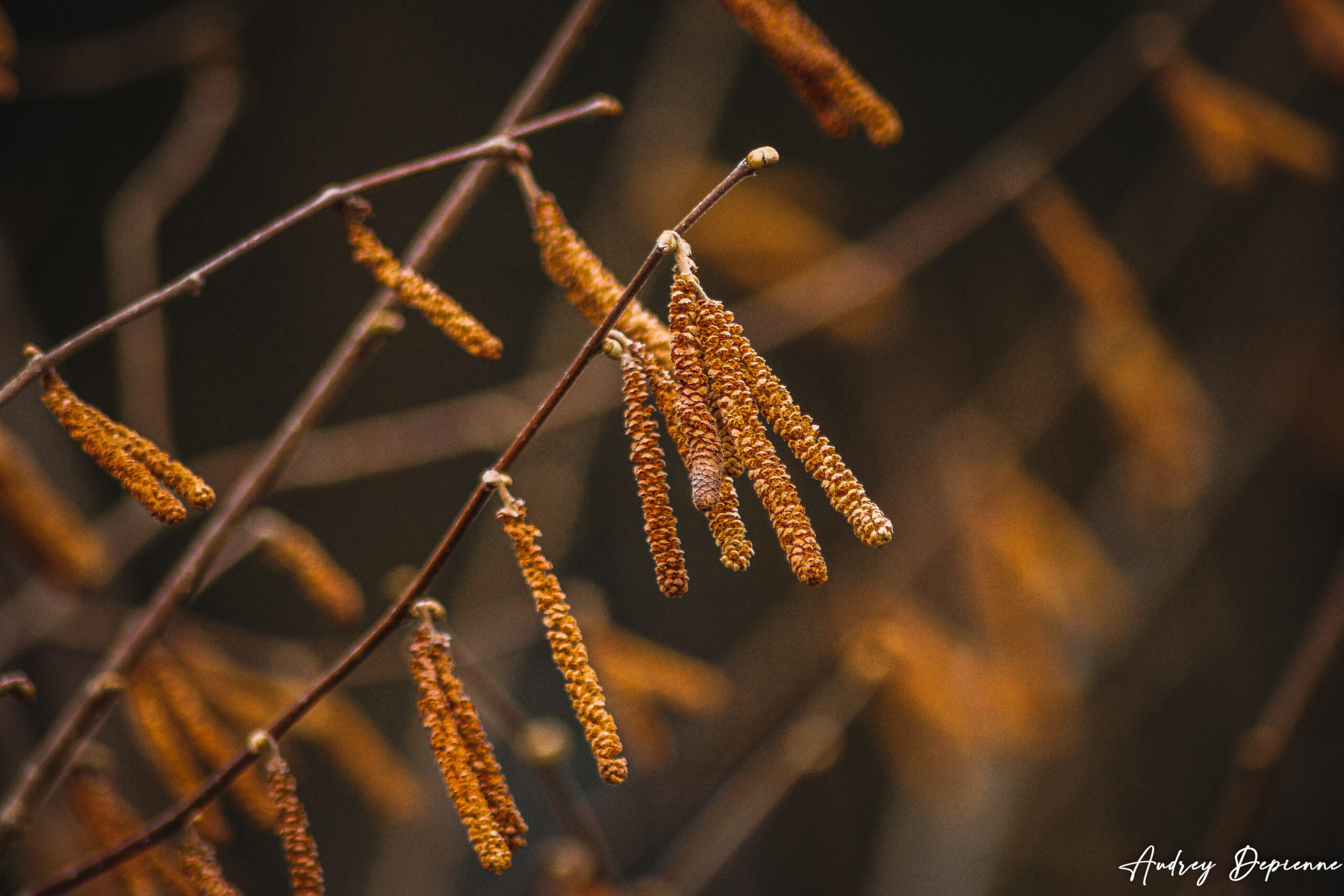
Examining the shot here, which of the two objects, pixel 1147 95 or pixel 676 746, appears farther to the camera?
pixel 1147 95

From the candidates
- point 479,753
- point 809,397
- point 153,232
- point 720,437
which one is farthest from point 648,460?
point 809,397

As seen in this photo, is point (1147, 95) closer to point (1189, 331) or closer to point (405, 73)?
point (1189, 331)

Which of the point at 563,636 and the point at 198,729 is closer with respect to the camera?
the point at 563,636

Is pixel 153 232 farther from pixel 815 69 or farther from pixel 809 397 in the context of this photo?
pixel 809 397

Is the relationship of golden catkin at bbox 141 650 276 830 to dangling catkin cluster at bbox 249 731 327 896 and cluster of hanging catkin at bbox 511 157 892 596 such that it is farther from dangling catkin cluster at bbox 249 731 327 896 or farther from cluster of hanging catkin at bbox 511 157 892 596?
cluster of hanging catkin at bbox 511 157 892 596

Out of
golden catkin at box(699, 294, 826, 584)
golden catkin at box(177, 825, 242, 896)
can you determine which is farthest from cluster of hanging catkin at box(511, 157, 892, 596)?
golden catkin at box(177, 825, 242, 896)

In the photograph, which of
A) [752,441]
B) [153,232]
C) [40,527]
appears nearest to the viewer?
[752,441]

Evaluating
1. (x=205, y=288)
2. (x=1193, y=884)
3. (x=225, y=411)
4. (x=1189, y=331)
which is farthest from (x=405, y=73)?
(x=1193, y=884)
